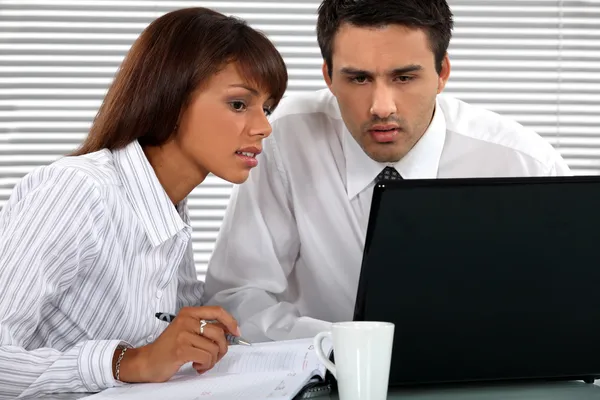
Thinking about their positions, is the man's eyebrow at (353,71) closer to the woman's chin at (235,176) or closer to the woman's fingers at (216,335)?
the woman's chin at (235,176)

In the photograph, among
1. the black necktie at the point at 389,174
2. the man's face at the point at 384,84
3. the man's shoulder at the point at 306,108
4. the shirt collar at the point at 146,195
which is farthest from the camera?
the man's shoulder at the point at 306,108

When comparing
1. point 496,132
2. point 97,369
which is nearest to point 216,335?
point 97,369

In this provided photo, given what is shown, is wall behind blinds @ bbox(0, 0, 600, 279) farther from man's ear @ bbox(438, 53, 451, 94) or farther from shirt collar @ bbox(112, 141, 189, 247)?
shirt collar @ bbox(112, 141, 189, 247)

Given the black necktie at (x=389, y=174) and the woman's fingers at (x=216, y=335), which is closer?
the woman's fingers at (x=216, y=335)

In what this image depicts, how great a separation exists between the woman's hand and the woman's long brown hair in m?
0.45

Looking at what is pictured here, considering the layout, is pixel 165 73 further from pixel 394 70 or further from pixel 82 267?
pixel 394 70

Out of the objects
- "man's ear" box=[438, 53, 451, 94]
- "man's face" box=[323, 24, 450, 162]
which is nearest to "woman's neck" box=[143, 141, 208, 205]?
"man's face" box=[323, 24, 450, 162]

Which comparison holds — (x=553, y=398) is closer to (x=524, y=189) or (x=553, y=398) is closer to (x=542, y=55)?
(x=524, y=189)

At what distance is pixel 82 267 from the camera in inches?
54.7

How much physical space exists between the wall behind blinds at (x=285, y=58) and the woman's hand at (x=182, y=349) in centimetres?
162

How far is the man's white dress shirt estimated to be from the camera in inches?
73.9

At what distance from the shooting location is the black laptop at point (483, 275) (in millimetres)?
1004

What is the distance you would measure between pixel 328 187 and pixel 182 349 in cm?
81

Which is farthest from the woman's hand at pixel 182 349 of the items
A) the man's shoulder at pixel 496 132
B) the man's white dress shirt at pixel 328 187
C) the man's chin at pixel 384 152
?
the man's shoulder at pixel 496 132
